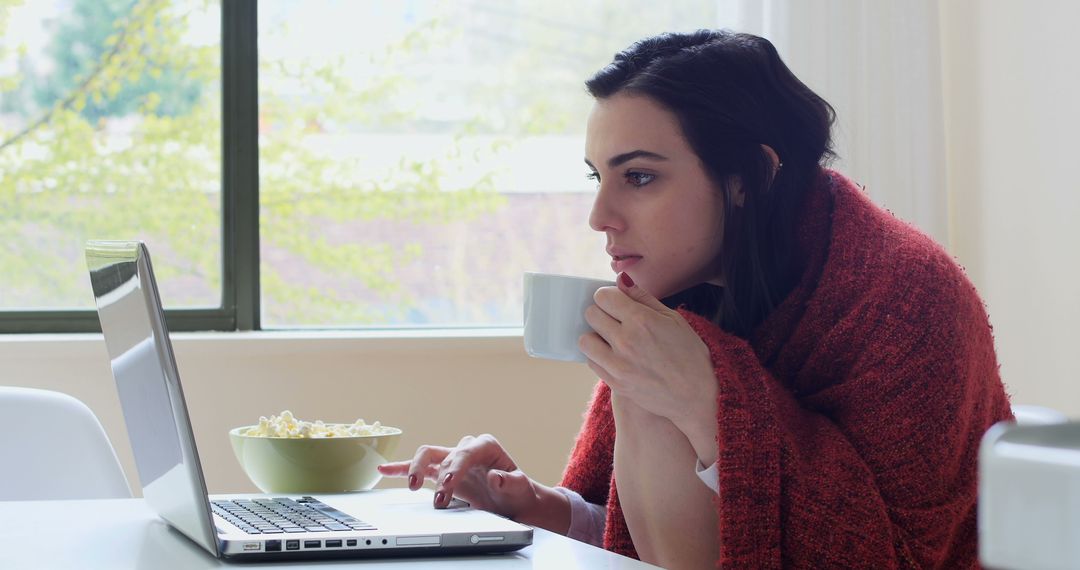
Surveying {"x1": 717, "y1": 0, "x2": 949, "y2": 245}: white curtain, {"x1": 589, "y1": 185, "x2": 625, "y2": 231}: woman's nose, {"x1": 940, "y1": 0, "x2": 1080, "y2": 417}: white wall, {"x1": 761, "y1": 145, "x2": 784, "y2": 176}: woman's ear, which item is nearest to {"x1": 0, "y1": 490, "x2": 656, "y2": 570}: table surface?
{"x1": 589, "y1": 185, "x2": 625, "y2": 231}: woman's nose

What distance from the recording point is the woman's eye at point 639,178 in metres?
1.20

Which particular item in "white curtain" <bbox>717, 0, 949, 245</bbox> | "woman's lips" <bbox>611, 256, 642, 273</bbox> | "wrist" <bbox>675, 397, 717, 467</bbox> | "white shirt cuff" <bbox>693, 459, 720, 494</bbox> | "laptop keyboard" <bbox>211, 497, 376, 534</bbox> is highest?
"white curtain" <bbox>717, 0, 949, 245</bbox>

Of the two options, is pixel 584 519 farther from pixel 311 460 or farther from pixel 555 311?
pixel 555 311

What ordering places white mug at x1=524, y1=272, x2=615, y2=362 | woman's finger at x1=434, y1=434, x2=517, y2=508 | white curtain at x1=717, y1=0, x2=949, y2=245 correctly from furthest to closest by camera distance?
white curtain at x1=717, y1=0, x2=949, y2=245 < woman's finger at x1=434, y1=434, x2=517, y2=508 < white mug at x1=524, y1=272, x2=615, y2=362

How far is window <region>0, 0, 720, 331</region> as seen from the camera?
2.24 m

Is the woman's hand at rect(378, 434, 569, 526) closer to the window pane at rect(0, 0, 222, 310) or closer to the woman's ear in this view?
the woman's ear

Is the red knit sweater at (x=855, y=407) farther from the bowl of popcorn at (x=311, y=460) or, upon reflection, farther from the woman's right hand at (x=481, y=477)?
the bowl of popcorn at (x=311, y=460)

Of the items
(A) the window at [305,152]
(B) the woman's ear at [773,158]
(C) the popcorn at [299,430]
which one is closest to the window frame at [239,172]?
(A) the window at [305,152]

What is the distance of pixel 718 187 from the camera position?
3.93ft

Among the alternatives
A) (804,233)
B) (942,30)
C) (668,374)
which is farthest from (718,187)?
(942,30)

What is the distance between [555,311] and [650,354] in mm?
100

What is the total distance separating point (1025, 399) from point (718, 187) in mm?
1078

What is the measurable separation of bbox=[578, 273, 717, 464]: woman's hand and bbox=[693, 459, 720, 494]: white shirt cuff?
1 cm

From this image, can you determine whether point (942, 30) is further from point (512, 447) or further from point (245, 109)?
point (245, 109)
